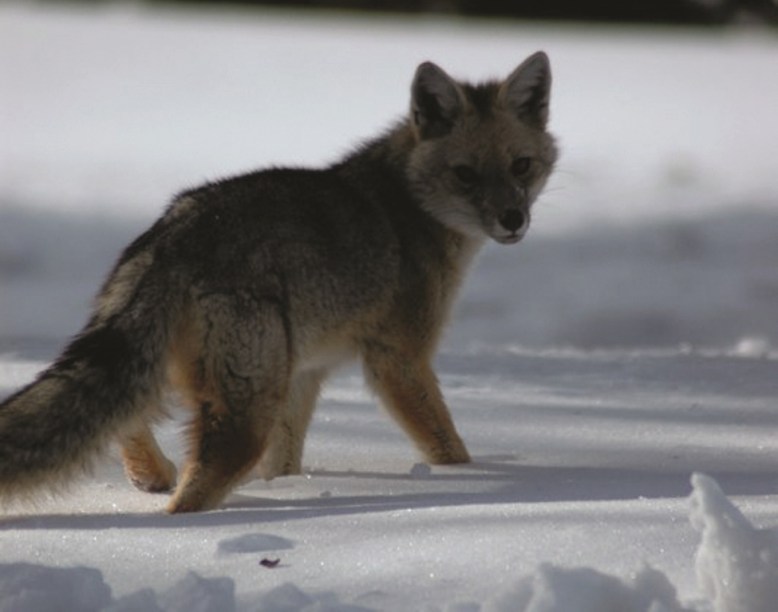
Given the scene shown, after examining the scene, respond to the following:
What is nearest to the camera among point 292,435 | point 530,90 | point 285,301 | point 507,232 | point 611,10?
point 285,301

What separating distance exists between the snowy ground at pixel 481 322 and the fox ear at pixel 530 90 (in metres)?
0.25

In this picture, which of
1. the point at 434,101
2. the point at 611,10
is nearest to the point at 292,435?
the point at 434,101

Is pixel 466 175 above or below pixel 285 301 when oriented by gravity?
above

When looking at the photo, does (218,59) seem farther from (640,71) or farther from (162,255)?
(162,255)

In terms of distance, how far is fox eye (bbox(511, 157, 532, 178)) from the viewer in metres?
6.03

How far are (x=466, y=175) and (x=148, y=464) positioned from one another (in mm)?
1671

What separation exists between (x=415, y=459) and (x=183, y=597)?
2239mm

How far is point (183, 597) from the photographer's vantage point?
3.36 metres

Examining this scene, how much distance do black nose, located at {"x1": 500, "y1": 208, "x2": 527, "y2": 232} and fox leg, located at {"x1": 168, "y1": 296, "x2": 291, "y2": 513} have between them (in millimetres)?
1324

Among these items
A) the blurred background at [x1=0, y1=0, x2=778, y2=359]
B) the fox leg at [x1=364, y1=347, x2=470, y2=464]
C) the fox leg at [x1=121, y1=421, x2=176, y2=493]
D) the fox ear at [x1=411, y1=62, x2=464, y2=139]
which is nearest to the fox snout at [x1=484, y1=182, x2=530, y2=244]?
the fox ear at [x1=411, y1=62, x2=464, y2=139]

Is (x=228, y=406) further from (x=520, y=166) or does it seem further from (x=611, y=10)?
(x=611, y=10)

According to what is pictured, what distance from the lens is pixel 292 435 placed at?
5.43 metres

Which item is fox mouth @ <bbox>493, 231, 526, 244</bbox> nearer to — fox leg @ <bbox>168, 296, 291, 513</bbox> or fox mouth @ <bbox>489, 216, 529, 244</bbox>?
fox mouth @ <bbox>489, 216, 529, 244</bbox>

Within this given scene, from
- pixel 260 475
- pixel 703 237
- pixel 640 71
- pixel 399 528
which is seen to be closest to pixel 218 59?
pixel 640 71
